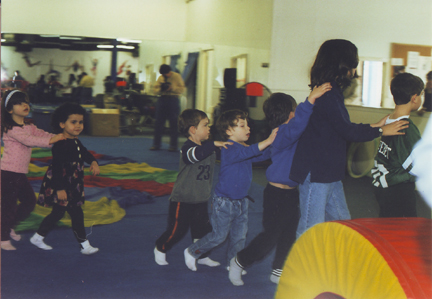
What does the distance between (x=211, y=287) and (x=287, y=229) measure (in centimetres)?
60

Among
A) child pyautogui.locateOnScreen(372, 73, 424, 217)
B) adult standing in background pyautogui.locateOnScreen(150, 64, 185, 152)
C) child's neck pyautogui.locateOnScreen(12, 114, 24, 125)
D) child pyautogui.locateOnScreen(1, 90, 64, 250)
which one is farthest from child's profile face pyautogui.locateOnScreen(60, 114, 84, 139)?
adult standing in background pyautogui.locateOnScreen(150, 64, 185, 152)

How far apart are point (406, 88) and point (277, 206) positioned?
1094 millimetres

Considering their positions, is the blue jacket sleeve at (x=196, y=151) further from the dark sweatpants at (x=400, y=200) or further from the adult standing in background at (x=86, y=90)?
the adult standing in background at (x=86, y=90)

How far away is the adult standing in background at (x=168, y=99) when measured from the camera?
9039 mm

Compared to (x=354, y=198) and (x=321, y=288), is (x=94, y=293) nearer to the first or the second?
(x=321, y=288)

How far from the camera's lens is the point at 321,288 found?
1.69m

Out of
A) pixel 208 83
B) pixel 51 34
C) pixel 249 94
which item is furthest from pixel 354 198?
pixel 51 34

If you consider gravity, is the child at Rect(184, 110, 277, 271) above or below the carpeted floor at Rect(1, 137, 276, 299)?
above

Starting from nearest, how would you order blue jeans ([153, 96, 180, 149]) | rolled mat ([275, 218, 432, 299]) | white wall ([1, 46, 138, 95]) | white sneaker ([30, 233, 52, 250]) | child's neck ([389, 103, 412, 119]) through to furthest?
rolled mat ([275, 218, 432, 299]) < child's neck ([389, 103, 412, 119]) < white sneaker ([30, 233, 52, 250]) < blue jeans ([153, 96, 180, 149]) < white wall ([1, 46, 138, 95])

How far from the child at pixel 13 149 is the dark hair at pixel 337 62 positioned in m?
1.94

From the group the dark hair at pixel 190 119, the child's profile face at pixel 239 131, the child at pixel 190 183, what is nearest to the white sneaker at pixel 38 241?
the child at pixel 190 183

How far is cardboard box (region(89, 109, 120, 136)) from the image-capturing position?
1126 cm

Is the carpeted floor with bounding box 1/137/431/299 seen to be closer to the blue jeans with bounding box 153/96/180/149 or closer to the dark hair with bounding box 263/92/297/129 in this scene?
the dark hair with bounding box 263/92/297/129

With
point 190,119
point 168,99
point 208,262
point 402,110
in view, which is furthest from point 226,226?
point 168,99
